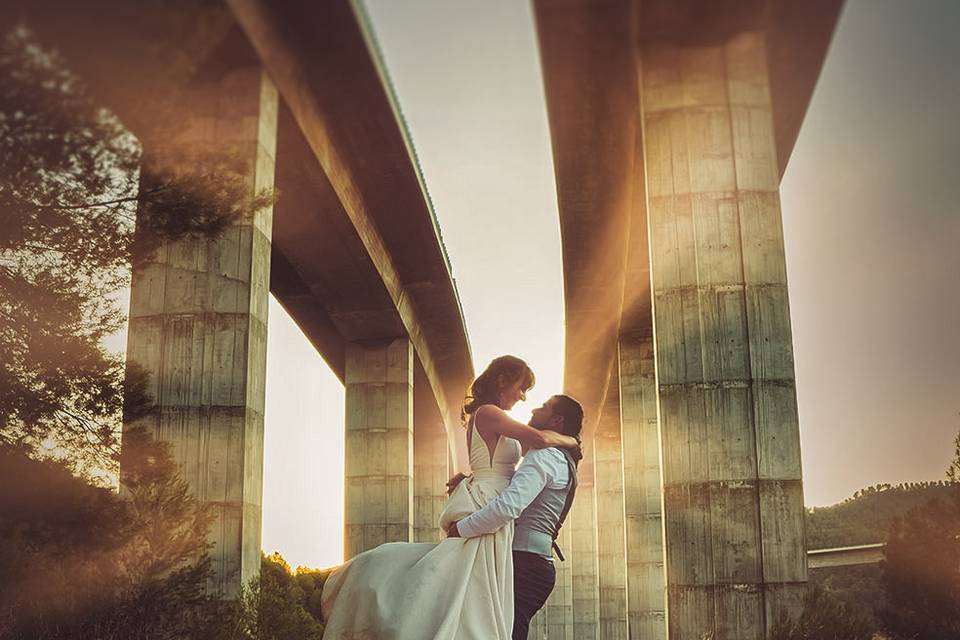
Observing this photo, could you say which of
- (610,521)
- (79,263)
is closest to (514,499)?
(79,263)

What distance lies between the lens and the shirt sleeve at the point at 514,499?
21.3ft

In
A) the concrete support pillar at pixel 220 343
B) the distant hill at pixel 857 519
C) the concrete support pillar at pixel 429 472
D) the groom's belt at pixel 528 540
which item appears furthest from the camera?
the distant hill at pixel 857 519

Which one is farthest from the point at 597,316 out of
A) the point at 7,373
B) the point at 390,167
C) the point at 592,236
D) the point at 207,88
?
the point at 7,373

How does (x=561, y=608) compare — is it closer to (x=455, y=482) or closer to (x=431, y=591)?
(x=455, y=482)

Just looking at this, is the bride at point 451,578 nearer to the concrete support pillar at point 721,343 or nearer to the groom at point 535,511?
the groom at point 535,511

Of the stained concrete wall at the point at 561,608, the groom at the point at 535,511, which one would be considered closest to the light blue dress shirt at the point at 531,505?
the groom at the point at 535,511

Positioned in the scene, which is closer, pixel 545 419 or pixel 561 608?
pixel 545 419

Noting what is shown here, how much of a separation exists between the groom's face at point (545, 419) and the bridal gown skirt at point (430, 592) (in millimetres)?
588

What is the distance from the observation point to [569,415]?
690 centimetres

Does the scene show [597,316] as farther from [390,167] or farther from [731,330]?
[731,330]

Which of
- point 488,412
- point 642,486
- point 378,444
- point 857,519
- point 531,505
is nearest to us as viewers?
point 531,505

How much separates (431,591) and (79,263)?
10.5 feet

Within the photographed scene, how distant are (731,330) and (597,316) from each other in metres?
14.1

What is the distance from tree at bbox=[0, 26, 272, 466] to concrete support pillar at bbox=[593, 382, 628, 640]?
1074 inches
